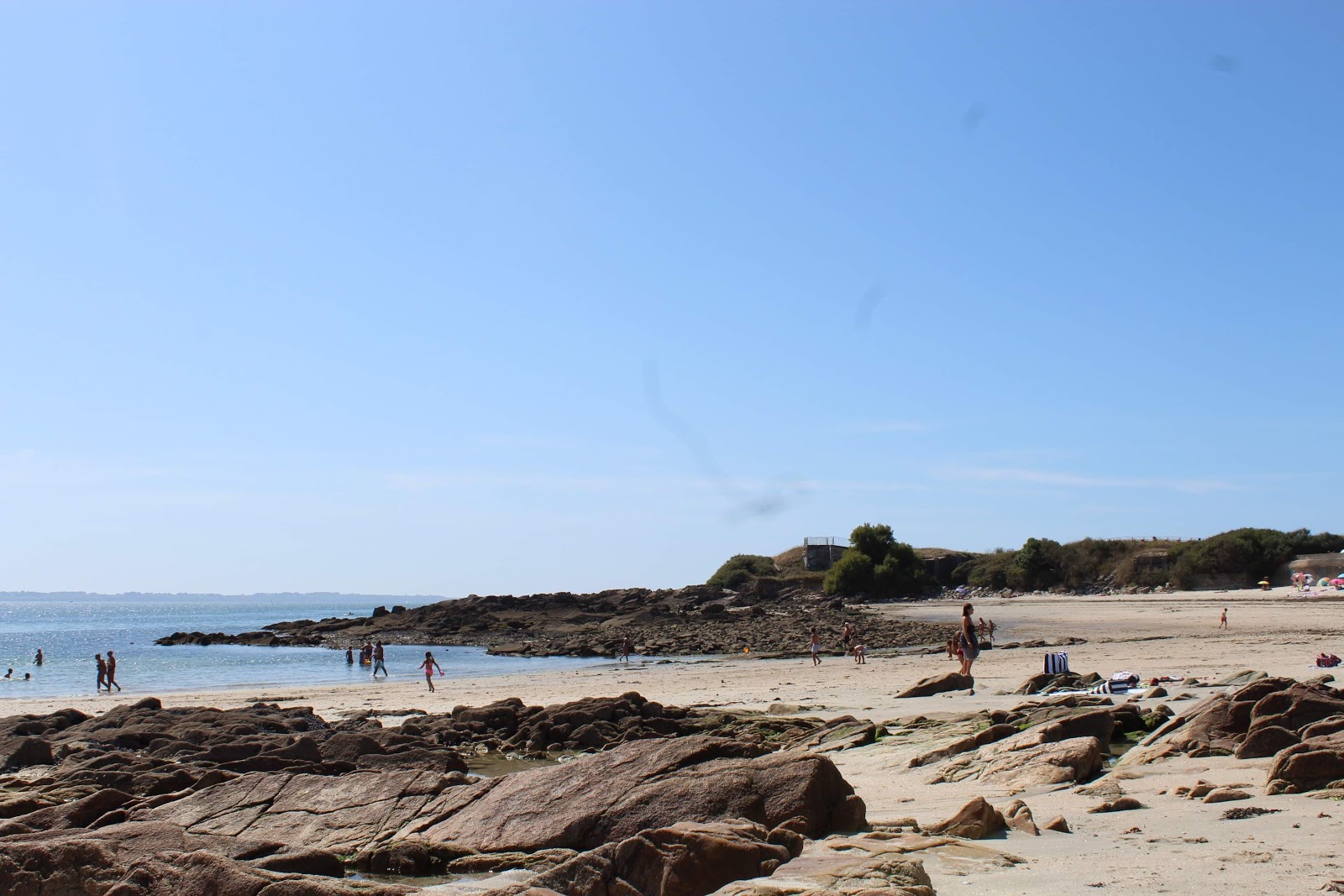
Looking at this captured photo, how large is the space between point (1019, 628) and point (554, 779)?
4980 cm

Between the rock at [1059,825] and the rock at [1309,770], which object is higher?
the rock at [1309,770]

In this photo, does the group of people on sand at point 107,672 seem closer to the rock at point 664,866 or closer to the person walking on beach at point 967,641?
the person walking on beach at point 967,641

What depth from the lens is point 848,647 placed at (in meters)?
47.0

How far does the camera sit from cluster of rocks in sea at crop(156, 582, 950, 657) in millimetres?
56938

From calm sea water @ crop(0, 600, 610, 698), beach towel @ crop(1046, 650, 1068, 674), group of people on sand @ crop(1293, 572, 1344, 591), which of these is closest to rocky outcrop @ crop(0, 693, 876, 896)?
beach towel @ crop(1046, 650, 1068, 674)

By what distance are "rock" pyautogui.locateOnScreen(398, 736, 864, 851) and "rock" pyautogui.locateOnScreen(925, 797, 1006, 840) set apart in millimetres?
1059

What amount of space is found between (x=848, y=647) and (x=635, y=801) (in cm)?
3841

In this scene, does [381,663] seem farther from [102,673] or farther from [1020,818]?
[1020,818]

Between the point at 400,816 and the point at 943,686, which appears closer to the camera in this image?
the point at 400,816

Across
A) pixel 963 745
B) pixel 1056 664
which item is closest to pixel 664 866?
pixel 963 745

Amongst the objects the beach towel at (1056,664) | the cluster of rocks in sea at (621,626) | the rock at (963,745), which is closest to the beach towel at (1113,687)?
the beach towel at (1056,664)

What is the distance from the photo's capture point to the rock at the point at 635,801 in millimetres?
9594

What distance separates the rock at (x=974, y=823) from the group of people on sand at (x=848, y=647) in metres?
30.3

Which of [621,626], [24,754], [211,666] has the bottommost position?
[211,666]
